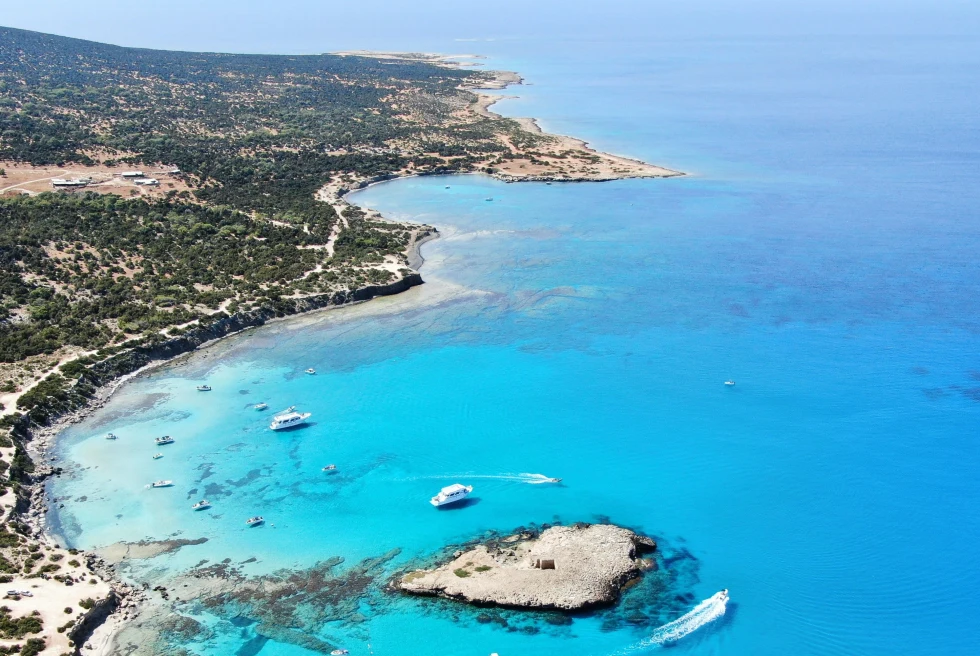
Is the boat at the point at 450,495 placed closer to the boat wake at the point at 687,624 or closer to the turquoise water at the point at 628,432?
the turquoise water at the point at 628,432

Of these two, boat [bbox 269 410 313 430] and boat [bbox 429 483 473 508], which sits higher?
boat [bbox 269 410 313 430]

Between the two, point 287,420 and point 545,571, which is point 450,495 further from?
point 287,420

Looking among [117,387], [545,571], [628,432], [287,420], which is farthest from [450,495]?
[117,387]

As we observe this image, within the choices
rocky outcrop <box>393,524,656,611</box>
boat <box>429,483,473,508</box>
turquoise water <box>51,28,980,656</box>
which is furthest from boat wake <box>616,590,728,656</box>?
boat <box>429,483,473,508</box>

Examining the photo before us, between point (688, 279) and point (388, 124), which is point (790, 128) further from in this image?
point (688, 279)

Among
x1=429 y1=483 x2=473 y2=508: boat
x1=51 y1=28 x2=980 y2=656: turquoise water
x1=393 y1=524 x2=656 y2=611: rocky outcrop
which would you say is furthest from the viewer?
x1=429 y1=483 x2=473 y2=508: boat

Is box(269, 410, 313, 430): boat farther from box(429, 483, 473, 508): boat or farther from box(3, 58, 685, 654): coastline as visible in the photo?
box(429, 483, 473, 508): boat

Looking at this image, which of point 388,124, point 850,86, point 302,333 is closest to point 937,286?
point 302,333
